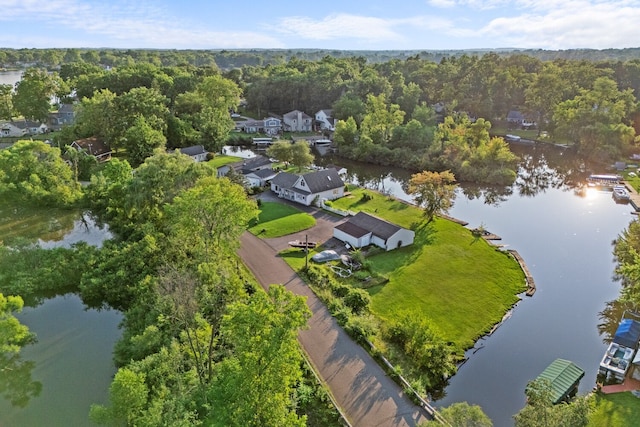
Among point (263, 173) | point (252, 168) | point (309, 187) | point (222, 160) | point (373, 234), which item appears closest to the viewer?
point (373, 234)

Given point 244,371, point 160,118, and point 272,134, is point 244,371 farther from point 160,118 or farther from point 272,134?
point 272,134

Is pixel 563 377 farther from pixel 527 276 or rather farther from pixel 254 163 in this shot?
pixel 254 163

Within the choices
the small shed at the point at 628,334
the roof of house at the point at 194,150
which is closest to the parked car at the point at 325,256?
the small shed at the point at 628,334

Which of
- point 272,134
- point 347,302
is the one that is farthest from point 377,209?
point 272,134

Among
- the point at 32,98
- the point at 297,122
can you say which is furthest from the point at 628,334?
the point at 32,98

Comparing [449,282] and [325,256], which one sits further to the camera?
[325,256]

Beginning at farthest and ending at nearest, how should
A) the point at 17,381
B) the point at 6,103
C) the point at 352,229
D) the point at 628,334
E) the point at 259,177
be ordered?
1. the point at 6,103
2. the point at 259,177
3. the point at 352,229
4. the point at 628,334
5. the point at 17,381

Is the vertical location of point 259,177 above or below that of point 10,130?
below

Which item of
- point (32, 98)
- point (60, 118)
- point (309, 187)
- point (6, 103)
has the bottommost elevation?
point (309, 187)
